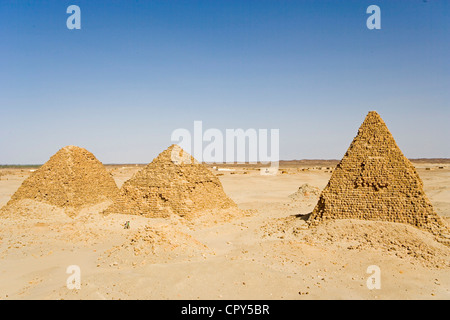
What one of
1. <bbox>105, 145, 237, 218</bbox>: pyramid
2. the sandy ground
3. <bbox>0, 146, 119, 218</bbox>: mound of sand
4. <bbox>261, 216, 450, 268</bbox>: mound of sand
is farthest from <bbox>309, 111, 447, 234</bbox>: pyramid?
<bbox>0, 146, 119, 218</bbox>: mound of sand

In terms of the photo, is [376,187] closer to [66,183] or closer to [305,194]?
[66,183]

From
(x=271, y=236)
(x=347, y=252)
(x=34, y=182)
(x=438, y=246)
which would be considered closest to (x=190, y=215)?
(x=271, y=236)

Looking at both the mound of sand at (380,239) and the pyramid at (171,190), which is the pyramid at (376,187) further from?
the pyramid at (171,190)

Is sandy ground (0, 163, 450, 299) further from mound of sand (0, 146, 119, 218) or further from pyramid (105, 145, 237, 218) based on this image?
mound of sand (0, 146, 119, 218)

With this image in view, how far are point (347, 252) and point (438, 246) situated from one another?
3.35 metres

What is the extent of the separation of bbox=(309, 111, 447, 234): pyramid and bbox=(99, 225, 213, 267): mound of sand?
596 centimetres

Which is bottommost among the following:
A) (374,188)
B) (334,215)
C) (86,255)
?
(86,255)

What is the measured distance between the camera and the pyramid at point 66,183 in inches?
771

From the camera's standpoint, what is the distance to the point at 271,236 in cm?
1485

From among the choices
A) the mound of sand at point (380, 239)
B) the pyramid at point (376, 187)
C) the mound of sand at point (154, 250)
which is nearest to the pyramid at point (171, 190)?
the mound of sand at point (154, 250)
